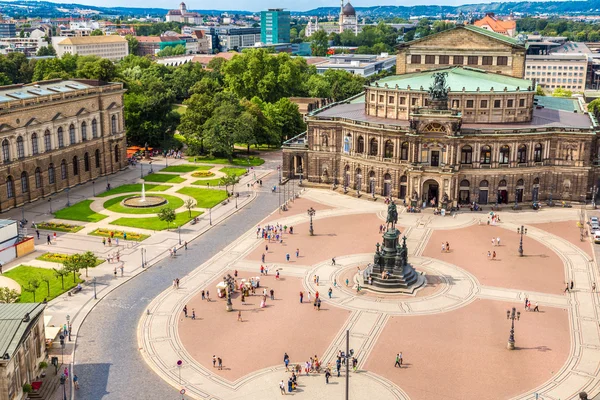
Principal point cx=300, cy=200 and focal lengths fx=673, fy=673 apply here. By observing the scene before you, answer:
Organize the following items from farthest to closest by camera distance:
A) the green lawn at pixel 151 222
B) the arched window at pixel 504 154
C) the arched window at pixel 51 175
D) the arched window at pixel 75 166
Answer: the arched window at pixel 75 166
the arched window at pixel 51 175
the arched window at pixel 504 154
the green lawn at pixel 151 222

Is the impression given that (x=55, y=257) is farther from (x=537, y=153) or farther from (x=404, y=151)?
(x=537, y=153)

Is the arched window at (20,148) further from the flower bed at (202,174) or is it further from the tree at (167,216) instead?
the flower bed at (202,174)

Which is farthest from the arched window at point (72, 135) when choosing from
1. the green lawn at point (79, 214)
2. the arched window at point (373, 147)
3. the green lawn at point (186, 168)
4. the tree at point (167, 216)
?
the arched window at point (373, 147)

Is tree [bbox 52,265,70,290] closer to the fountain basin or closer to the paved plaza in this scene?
the paved plaza

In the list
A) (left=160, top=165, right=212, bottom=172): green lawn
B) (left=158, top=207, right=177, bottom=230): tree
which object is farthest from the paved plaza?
(left=160, top=165, right=212, bottom=172): green lawn

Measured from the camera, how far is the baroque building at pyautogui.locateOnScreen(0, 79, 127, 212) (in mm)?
101938

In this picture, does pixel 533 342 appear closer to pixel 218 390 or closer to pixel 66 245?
pixel 218 390

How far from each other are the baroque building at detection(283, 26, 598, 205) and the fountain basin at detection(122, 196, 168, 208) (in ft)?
84.9

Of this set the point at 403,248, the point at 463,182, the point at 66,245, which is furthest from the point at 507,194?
the point at 66,245

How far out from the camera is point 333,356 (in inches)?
2299

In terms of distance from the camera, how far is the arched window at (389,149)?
110m

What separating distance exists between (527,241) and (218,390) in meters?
52.5

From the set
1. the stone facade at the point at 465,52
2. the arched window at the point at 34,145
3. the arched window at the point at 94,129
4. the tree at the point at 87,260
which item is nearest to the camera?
the tree at the point at 87,260

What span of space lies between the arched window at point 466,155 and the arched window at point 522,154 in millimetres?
7610
